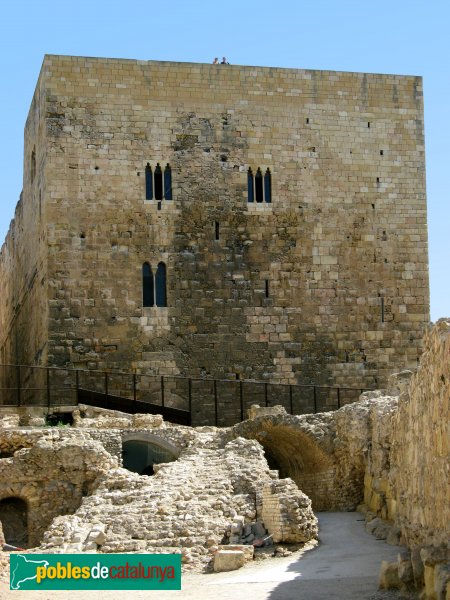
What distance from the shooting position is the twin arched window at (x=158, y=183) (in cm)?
3117

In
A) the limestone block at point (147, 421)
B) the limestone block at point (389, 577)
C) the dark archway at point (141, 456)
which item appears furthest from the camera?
the dark archway at point (141, 456)

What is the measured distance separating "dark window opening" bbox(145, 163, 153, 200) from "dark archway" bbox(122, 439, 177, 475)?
6.02 metres

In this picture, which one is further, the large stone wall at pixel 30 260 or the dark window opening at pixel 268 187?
the dark window opening at pixel 268 187

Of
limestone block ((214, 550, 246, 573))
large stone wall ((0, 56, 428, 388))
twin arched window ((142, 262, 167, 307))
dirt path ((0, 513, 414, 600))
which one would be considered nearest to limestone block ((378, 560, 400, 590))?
dirt path ((0, 513, 414, 600))

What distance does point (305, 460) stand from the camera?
2761cm

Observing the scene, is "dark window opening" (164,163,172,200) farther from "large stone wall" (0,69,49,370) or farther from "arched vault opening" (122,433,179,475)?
"arched vault opening" (122,433,179,475)

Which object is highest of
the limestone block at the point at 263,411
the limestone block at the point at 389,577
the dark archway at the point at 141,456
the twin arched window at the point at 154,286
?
the twin arched window at the point at 154,286

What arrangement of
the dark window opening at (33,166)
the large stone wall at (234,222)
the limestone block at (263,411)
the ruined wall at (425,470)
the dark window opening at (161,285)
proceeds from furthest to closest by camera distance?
1. the dark window opening at (33,166)
2. the dark window opening at (161,285)
3. the large stone wall at (234,222)
4. the limestone block at (263,411)
5. the ruined wall at (425,470)

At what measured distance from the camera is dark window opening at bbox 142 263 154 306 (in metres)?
30.8

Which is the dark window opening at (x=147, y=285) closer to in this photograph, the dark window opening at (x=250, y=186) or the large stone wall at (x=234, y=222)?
the large stone wall at (x=234, y=222)

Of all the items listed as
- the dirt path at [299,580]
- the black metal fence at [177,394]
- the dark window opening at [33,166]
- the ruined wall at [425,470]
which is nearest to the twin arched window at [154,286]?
the black metal fence at [177,394]

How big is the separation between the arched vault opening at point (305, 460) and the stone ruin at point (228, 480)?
4 centimetres

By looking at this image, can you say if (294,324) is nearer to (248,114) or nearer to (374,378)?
(374,378)

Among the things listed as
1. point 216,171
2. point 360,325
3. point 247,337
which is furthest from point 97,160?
point 360,325
